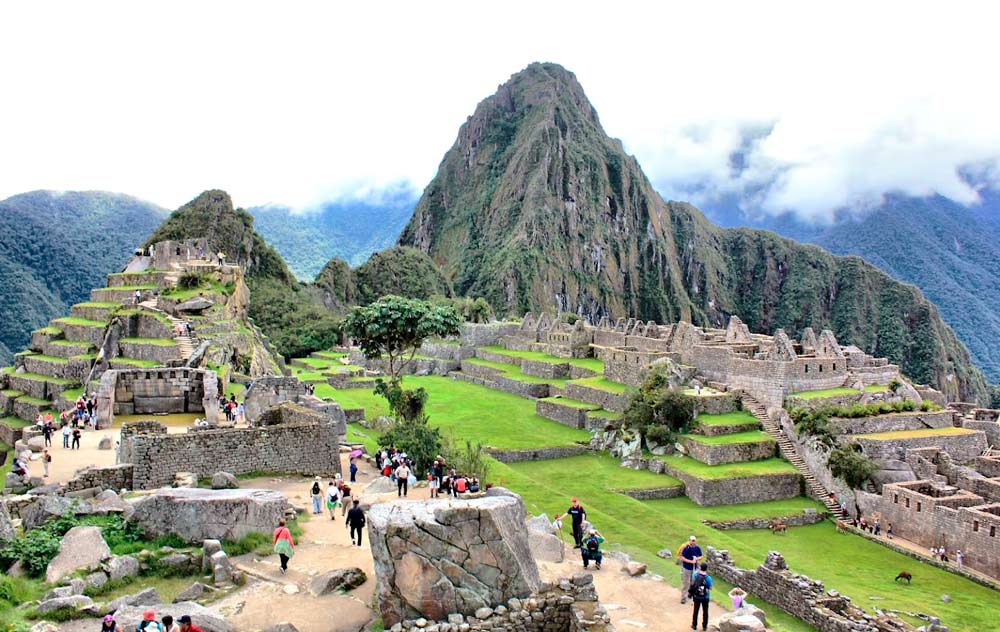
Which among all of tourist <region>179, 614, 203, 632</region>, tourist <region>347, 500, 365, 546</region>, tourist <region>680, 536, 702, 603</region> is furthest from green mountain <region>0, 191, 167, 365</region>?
tourist <region>680, 536, 702, 603</region>

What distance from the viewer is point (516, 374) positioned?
5559cm

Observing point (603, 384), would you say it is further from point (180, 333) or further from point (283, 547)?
point (283, 547)

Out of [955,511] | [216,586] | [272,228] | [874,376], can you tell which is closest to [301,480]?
[216,586]

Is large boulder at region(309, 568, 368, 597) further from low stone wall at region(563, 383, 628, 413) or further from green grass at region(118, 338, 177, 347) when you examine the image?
low stone wall at region(563, 383, 628, 413)

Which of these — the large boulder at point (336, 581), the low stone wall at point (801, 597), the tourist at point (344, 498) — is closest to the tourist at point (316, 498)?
the tourist at point (344, 498)

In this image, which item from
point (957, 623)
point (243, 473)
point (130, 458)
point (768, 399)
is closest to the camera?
point (130, 458)

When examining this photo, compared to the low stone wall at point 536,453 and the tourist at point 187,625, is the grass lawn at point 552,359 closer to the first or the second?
the low stone wall at point 536,453

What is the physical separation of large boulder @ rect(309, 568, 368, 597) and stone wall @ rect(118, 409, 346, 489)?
15.4 feet

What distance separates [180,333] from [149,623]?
24317 mm

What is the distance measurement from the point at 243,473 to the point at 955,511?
22056 mm

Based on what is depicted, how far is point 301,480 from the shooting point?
52.3 feet

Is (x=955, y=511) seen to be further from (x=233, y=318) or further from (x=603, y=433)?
(x=233, y=318)

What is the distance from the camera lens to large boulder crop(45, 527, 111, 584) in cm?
1027

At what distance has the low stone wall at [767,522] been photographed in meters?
27.0
